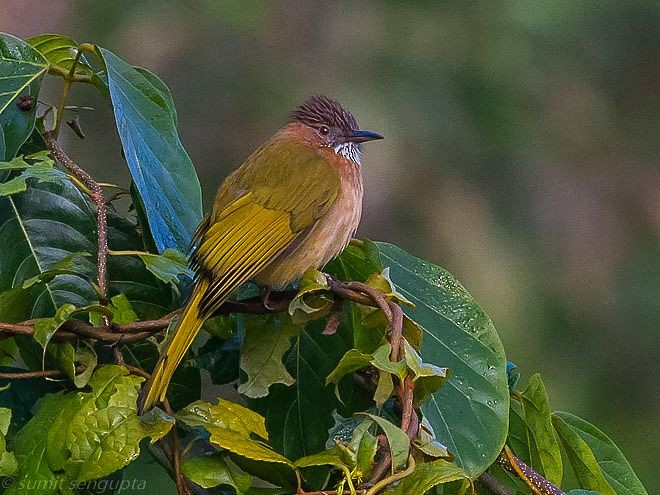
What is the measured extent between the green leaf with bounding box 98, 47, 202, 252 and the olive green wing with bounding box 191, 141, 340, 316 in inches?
2.9

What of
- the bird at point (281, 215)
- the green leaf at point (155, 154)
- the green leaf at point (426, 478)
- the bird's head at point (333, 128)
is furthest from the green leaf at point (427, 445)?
A: the bird's head at point (333, 128)

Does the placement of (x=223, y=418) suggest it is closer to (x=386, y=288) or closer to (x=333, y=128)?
(x=386, y=288)

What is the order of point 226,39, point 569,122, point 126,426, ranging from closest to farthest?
point 126,426 → point 226,39 → point 569,122

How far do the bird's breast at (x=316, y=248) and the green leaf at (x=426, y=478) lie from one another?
2.68 feet

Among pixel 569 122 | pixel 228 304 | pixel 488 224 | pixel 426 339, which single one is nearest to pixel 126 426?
pixel 228 304

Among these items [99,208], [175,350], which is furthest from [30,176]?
[175,350]

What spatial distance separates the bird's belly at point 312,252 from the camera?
230 cm

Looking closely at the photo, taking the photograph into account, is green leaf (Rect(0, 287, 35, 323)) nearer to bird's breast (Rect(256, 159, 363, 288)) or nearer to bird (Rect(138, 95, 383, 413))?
bird (Rect(138, 95, 383, 413))

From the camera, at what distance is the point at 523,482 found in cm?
192

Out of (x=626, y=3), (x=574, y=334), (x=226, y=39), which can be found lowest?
(x=574, y=334)

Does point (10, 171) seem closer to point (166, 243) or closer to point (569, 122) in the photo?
point (166, 243)

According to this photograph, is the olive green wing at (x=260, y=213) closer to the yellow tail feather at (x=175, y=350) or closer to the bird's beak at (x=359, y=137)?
the yellow tail feather at (x=175, y=350)

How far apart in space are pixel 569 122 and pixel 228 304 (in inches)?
206

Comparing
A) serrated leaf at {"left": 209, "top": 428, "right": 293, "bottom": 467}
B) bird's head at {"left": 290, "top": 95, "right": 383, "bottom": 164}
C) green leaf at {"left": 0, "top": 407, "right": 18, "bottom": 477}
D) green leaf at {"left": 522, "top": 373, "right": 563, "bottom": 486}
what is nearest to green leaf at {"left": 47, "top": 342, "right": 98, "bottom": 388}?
green leaf at {"left": 0, "top": 407, "right": 18, "bottom": 477}
